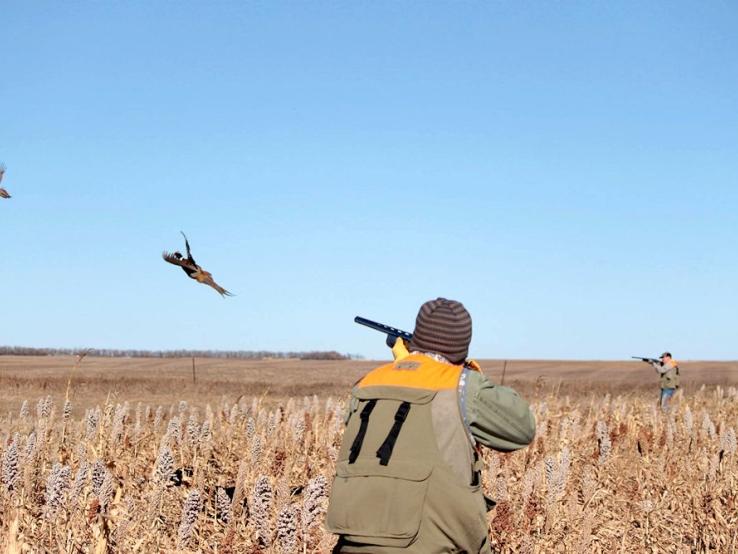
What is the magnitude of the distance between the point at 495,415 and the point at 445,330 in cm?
44

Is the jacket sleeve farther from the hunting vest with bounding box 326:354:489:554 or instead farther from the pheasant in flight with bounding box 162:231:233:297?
the pheasant in flight with bounding box 162:231:233:297

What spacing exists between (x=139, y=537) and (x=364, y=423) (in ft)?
8.59

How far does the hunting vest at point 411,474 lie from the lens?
11.8 feet

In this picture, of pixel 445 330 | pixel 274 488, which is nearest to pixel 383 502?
pixel 445 330

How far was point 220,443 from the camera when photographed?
909 cm

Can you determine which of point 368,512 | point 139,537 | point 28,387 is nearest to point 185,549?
point 139,537

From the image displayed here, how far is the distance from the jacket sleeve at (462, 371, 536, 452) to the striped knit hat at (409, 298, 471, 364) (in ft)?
0.47

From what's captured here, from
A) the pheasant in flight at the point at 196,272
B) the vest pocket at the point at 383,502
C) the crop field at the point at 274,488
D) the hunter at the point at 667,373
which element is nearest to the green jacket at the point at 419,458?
the vest pocket at the point at 383,502

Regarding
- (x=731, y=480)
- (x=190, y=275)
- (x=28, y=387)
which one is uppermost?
(x=190, y=275)

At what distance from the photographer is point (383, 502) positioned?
11.9 ft

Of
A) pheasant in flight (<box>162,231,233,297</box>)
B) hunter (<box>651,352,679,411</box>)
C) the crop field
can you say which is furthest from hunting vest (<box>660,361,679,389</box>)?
pheasant in flight (<box>162,231,233,297</box>)

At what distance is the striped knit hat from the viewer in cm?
392

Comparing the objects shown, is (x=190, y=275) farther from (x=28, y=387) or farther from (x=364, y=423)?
(x=28, y=387)

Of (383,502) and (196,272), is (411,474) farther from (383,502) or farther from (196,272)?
(196,272)
